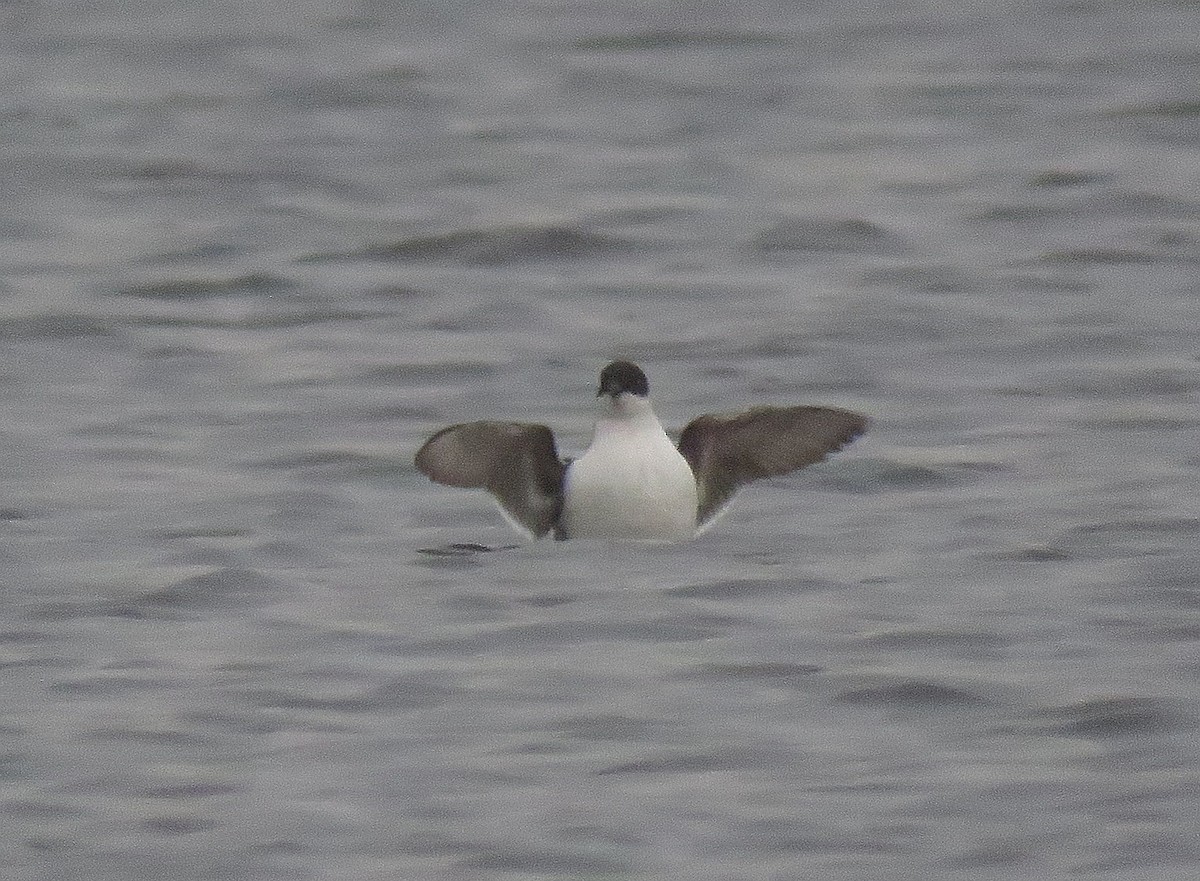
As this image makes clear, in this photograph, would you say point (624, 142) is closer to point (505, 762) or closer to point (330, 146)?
point (330, 146)

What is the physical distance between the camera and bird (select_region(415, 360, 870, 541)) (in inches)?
523

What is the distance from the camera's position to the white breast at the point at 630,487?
43.5 ft

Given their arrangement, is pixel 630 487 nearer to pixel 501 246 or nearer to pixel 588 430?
pixel 588 430

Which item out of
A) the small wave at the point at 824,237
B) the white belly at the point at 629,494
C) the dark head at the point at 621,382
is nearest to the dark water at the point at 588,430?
the small wave at the point at 824,237

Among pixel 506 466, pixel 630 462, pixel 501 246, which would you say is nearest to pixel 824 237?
pixel 501 246

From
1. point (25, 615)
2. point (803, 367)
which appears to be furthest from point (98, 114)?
point (25, 615)

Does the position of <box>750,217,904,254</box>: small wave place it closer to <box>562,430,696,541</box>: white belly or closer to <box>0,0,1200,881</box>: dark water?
<box>0,0,1200,881</box>: dark water

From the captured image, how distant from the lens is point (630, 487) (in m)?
13.2

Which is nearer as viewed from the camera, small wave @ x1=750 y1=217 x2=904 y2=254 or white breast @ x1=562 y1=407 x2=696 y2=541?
white breast @ x1=562 y1=407 x2=696 y2=541

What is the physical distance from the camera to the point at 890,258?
66.1 ft

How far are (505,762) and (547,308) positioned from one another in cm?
846

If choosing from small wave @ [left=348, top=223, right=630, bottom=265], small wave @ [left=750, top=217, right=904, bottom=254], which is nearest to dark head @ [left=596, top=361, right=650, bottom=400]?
small wave @ [left=348, top=223, right=630, bottom=265]

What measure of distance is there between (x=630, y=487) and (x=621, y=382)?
43cm

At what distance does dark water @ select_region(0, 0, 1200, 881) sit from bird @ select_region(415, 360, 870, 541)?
0.58 feet
